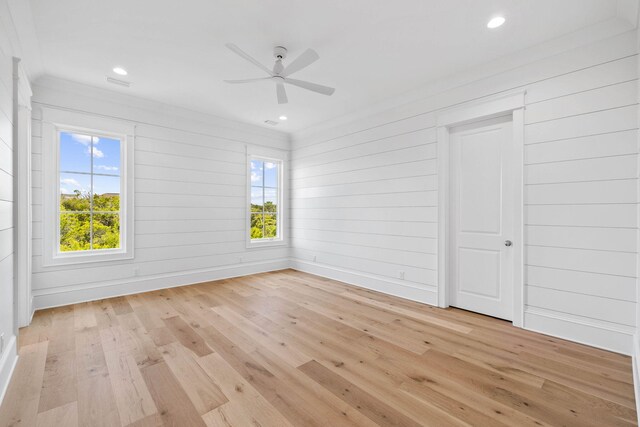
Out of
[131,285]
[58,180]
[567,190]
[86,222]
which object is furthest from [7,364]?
[567,190]

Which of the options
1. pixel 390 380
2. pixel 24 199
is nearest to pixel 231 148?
pixel 24 199

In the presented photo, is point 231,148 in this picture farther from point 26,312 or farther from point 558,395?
point 558,395

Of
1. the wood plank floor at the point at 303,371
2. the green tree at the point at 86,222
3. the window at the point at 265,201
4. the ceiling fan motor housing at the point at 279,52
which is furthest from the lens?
the window at the point at 265,201

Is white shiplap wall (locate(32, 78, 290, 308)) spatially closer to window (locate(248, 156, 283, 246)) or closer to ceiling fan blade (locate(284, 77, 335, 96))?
window (locate(248, 156, 283, 246))

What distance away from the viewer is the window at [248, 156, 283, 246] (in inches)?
225

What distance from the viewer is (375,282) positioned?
449 cm

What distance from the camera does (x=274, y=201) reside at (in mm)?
6117

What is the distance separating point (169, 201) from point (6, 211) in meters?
2.40

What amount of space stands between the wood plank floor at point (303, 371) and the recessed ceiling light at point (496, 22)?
2.92 meters

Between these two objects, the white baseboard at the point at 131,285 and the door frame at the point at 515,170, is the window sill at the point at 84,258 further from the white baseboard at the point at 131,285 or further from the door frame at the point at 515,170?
the door frame at the point at 515,170

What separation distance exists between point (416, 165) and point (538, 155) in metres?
1.38

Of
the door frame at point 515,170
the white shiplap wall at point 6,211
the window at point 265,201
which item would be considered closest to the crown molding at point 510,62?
the door frame at point 515,170

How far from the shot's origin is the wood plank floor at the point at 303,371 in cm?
175

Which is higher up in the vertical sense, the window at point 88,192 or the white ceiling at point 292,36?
the white ceiling at point 292,36
